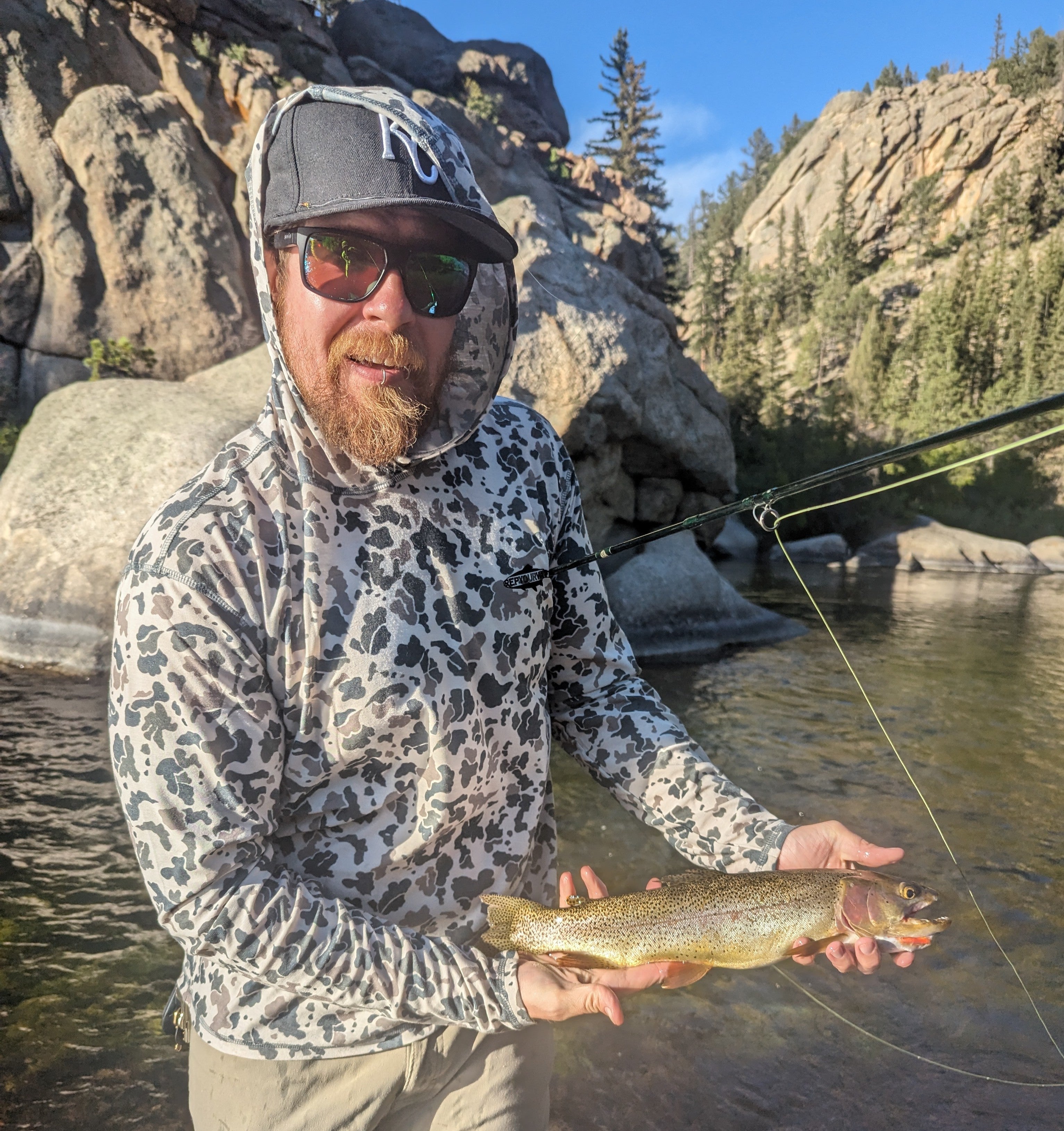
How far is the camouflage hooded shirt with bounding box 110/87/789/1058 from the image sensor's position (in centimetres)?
163

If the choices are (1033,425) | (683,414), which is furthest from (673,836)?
(1033,425)

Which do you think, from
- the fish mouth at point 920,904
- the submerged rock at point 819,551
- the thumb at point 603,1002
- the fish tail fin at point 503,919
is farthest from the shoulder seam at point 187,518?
the submerged rock at point 819,551

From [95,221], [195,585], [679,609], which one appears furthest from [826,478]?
[95,221]

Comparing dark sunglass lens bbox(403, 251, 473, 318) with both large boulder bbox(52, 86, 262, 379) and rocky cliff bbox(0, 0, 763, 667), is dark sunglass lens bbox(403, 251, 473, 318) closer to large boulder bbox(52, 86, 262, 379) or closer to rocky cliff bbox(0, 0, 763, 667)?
rocky cliff bbox(0, 0, 763, 667)

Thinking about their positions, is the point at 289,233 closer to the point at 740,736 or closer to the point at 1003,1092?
the point at 1003,1092

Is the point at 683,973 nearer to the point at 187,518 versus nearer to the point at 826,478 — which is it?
the point at 826,478

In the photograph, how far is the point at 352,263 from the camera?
6.32 feet

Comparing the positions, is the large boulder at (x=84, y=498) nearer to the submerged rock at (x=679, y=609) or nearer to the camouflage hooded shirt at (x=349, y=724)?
the submerged rock at (x=679, y=609)

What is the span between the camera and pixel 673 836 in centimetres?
230

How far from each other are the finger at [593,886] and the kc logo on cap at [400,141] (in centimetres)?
163

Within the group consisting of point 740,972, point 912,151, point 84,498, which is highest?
point 912,151

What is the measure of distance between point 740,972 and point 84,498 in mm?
10049

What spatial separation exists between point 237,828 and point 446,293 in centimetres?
125

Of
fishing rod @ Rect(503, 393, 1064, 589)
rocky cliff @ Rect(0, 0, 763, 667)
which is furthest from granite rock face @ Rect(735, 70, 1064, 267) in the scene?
fishing rod @ Rect(503, 393, 1064, 589)
